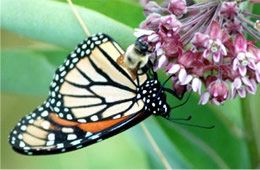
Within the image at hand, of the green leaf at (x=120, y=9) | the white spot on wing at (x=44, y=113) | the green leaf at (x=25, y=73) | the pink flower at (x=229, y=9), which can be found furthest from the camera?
the green leaf at (x=25, y=73)

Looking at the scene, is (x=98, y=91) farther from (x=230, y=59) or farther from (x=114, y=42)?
(x=230, y=59)

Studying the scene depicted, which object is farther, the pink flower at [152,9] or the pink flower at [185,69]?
the pink flower at [152,9]

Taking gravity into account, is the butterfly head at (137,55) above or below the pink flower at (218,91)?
above

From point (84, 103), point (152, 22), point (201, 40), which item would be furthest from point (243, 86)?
point (84, 103)

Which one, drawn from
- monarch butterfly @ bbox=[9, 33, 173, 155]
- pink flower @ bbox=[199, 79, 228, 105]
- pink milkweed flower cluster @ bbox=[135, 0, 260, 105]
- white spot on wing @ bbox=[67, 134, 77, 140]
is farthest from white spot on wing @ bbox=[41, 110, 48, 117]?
pink flower @ bbox=[199, 79, 228, 105]

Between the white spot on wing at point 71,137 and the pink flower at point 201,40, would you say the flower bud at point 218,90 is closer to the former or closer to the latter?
the pink flower at point 201,40

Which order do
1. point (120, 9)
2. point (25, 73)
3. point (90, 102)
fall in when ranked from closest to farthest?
point (120, 9) < point (90, 102) < point (25, 73)

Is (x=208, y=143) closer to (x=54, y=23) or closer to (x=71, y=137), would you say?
(x=71, y=137)

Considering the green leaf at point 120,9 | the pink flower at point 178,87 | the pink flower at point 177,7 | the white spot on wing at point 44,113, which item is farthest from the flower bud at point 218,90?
the white spot on wing at point 44,113
